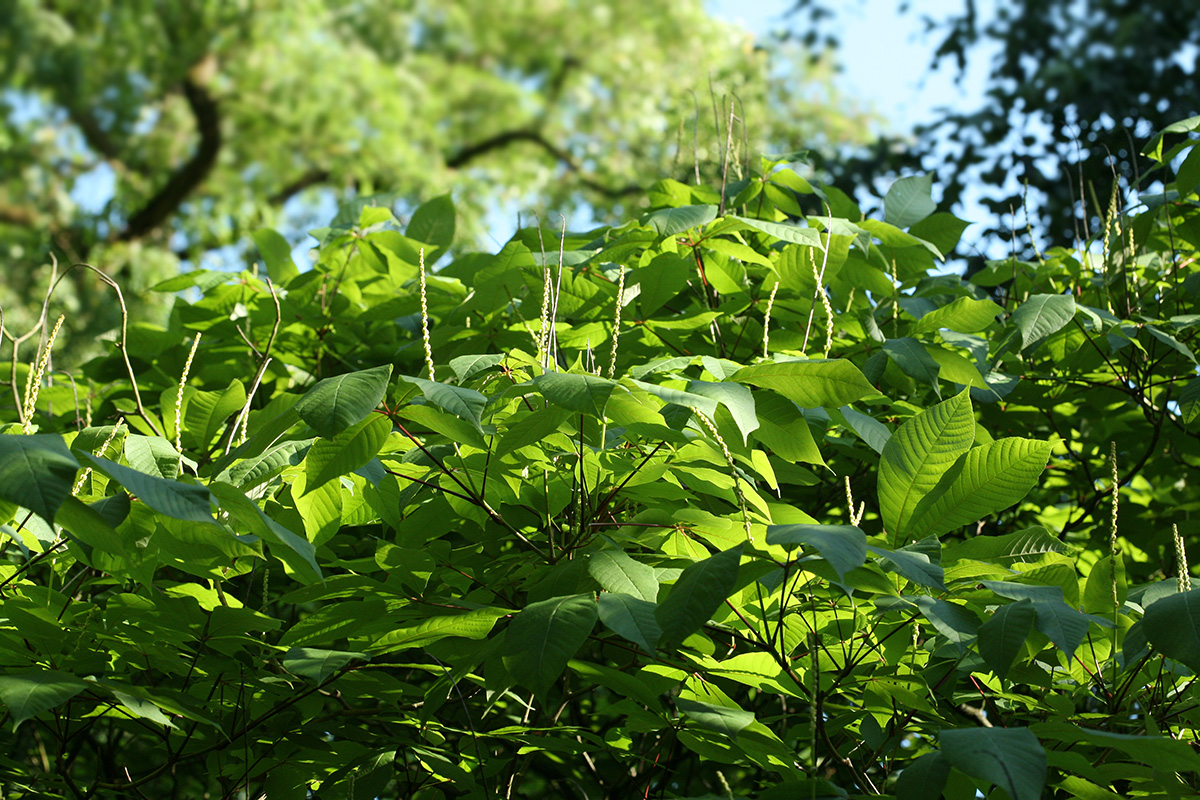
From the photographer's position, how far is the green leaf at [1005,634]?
92 cm

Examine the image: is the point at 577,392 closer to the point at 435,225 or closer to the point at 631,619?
the point at 631,619

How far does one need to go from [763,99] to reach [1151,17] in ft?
22.2

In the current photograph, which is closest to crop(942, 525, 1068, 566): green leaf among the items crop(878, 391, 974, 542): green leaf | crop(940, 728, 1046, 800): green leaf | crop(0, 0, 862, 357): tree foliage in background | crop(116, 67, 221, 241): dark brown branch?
crop(878, 391, 974, 542): green leaf

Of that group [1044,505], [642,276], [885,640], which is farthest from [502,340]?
[1044,505]

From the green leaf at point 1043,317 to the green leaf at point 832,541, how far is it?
710 millimetres

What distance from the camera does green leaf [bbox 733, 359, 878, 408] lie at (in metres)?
1.07

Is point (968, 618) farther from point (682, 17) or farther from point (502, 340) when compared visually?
point (682, 17)

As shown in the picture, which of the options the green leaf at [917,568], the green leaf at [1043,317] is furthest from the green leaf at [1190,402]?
the green leaf at [917,568]

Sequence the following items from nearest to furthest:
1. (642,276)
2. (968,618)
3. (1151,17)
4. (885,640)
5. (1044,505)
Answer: (968,618)
(885,640)
(642,276)
(1044,505)
(1151,17)

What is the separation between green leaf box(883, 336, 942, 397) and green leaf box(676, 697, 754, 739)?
0.59 metres

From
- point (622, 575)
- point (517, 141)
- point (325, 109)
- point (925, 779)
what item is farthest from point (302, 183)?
point (925, 779)

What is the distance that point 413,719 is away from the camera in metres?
1.34

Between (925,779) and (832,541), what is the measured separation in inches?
9.9

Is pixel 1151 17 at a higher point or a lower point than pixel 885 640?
higher
